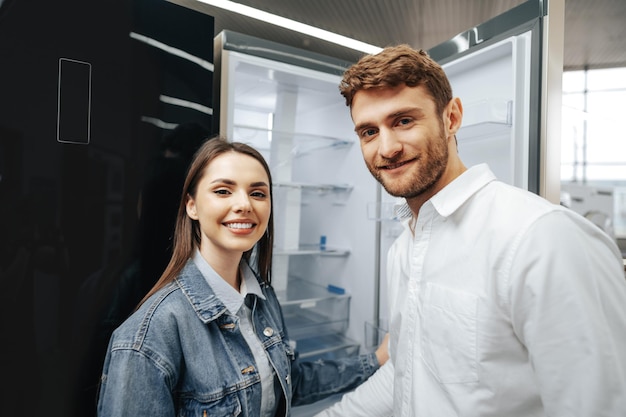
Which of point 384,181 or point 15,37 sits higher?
point 15,37

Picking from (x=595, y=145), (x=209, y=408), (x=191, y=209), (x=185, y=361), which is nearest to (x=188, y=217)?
(x=191, y=209)

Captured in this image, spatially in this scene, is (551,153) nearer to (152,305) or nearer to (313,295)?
(152,305)

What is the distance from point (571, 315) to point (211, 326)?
2.56 ft

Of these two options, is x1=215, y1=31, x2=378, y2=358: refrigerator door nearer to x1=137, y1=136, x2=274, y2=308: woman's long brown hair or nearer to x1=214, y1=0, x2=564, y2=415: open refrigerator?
x1=214, y1=0, x2=564, y2=415: open refrigerator

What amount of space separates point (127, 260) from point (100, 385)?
0.32 meters

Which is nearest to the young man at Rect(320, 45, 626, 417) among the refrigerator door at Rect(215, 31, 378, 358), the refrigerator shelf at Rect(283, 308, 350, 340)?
the refrigerator door at Rect(215, 31, 378, 358)

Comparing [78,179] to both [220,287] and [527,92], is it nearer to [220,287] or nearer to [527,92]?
[220,287]

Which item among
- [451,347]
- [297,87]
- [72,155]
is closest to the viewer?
[451,347]

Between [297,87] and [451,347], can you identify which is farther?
[297,87]

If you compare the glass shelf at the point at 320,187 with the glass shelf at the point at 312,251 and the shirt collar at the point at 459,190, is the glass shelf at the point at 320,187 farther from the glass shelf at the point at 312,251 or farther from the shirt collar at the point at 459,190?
the shirt collar at the point at 459,190

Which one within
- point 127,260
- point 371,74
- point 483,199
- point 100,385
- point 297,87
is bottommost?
point 100,385

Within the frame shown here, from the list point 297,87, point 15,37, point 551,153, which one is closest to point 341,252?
point 297,87

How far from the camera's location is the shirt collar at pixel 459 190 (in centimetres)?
90

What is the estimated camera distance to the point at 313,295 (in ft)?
7.07
